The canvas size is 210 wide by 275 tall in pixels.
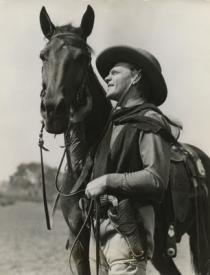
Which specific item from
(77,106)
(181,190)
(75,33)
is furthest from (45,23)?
(181,190)

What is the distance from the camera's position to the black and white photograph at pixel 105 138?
1.65m

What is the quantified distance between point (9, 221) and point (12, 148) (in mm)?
227

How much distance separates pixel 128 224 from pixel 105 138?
0.25 meters

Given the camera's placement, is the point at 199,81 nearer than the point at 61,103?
No

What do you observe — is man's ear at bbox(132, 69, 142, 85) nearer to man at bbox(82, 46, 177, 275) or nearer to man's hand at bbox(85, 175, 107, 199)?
man at bbox(82, 46, 177, 275)

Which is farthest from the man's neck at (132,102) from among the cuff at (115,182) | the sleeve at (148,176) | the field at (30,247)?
the field at (30,247)

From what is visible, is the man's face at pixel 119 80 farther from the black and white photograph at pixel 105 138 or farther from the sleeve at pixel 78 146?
the sleeve at pixel 78 146

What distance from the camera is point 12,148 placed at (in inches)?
76.4

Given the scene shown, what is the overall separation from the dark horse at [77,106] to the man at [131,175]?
0.06 metres

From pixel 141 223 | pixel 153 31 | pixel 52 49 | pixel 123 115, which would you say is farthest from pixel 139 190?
pixel 153 31

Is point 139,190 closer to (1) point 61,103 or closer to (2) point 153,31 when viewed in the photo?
(1) point 61,103

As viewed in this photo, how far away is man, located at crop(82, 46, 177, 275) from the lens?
5.32 ft

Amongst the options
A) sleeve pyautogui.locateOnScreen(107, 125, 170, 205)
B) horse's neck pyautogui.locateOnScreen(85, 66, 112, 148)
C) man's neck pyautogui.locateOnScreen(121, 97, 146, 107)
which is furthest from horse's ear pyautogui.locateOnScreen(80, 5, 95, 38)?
sleeve pyautogui.locateOnScreen(107, 125, 170, 205)

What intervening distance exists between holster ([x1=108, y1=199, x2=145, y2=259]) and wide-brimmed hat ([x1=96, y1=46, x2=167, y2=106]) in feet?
1.08
